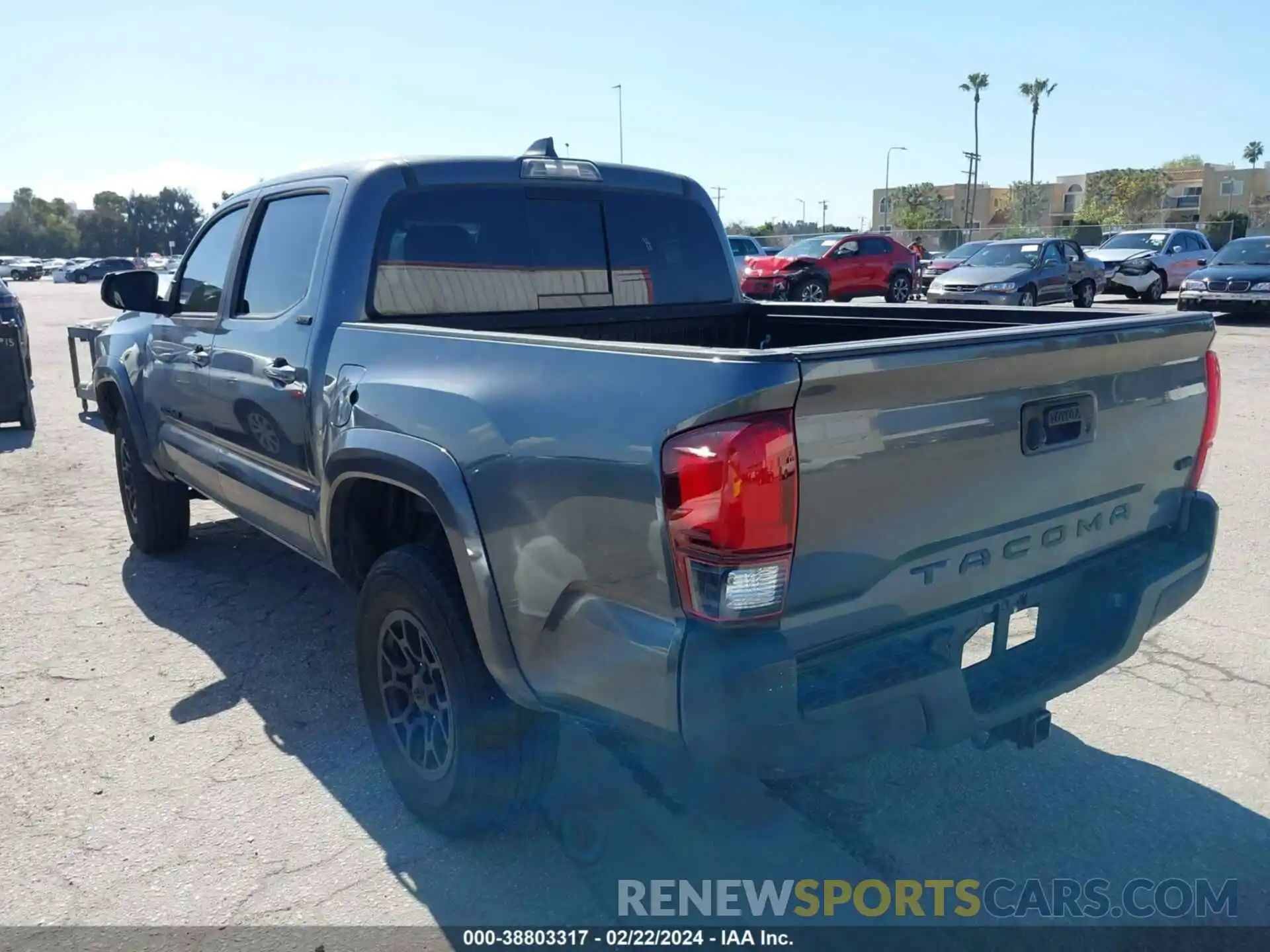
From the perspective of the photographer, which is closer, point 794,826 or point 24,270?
point 794,826

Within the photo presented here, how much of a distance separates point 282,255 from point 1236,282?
1818 centimetres

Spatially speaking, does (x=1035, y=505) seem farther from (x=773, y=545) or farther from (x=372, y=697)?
(x=372, y=697)

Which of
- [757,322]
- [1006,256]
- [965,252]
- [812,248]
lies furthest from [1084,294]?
[757,322]

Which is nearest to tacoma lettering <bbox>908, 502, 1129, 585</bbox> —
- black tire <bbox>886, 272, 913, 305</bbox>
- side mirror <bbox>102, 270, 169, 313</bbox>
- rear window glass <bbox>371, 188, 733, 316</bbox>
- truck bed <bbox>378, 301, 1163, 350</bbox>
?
truck bed <bbox>378, 301, 1163, 350</bbox>

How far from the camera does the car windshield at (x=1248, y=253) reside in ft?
59.8

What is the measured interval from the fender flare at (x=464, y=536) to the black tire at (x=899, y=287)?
2030cm

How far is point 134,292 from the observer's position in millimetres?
4895

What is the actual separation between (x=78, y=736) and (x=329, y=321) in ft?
6.13

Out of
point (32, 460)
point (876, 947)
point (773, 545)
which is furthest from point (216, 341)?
point (32, 460)

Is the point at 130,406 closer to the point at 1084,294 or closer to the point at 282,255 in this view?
the point at 282,255

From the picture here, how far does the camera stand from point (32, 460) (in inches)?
342

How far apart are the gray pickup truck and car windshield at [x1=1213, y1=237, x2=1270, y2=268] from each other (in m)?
17.7

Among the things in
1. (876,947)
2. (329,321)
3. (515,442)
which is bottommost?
(876,947)

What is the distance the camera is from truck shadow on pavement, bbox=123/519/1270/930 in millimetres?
2842
